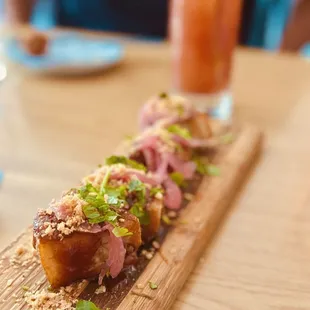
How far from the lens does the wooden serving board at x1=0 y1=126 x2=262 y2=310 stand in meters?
0.67

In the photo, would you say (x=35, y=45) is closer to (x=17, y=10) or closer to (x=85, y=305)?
(x=17, y=10)

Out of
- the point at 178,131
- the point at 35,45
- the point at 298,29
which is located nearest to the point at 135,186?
the point at 178,131

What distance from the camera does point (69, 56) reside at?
1.62 meters

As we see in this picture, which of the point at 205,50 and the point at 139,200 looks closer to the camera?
the point at 139,200

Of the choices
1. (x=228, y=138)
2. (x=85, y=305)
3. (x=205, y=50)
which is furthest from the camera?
(x=205, y=50)

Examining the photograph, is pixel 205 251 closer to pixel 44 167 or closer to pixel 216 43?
pixel 44 167

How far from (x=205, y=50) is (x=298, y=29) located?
1185 mm

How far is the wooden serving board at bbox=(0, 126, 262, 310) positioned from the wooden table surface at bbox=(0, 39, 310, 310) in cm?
2

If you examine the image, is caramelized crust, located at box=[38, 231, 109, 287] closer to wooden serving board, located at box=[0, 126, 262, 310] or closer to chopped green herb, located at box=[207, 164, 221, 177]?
wooden serving board, located at box=[0, 126, 262, 310]

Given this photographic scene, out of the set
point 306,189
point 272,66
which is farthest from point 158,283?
point 272,66

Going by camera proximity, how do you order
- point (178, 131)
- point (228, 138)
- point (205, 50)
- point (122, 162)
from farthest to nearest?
point (205, 50) → point (228, 138) → point (178, 131) → point (122, 162)

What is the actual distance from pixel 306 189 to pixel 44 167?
1.63ft

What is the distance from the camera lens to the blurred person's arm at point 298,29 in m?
2.30

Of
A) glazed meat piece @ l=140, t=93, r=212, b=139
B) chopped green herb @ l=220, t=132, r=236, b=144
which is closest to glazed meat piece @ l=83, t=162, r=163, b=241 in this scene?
glazed meat piece @ l=140, t=93, r=212, b=139
